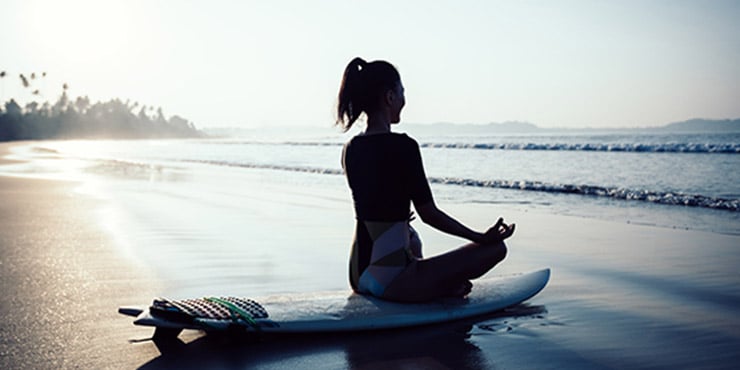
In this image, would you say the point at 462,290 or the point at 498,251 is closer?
the point at 498,251

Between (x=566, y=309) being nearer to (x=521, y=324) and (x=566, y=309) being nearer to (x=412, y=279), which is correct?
(x=521, y=324)

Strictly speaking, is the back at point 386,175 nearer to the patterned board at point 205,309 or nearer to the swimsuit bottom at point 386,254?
the swimsuit bottom at point 386,254

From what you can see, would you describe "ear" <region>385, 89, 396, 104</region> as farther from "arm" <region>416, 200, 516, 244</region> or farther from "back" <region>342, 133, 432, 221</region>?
"arm" <region>416, 200, 516, 244</region>

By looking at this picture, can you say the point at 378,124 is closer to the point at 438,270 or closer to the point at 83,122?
the point at 438,270

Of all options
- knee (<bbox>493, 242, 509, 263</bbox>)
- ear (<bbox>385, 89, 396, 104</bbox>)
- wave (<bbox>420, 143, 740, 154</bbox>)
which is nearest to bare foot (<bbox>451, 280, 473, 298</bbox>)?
knee (<bbox>493, 242, 509, 263</bbox>)

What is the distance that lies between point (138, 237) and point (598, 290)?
443 cm

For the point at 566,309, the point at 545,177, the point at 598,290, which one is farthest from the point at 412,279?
the point at 545,177

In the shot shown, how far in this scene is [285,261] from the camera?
5.92 metres

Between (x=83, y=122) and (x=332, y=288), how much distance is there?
386 ft

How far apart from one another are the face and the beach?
3.91ft

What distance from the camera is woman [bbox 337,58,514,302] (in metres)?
3.85

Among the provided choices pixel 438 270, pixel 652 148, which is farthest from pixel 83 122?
pixel 438 270

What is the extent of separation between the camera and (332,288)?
4.95 metres

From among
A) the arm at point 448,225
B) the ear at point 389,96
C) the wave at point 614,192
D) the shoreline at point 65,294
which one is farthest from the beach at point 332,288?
the wave at point 614,192
